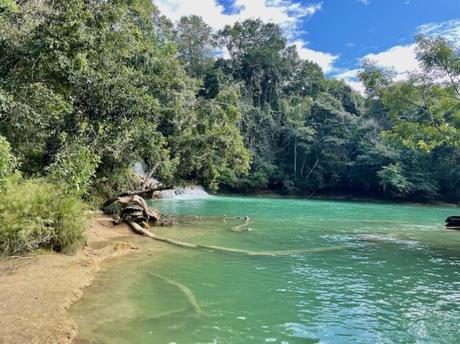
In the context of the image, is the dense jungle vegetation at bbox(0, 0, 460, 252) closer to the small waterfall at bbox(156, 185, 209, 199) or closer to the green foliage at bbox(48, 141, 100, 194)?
the green foliage at bbox(48, 141, 100, 194)

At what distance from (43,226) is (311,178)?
4514cm

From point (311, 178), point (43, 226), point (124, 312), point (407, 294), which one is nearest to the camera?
point (124, 312)

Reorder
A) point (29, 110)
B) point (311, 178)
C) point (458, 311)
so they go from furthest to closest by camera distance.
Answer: point (311, 178) → point (29, 110) → point (458, 311)

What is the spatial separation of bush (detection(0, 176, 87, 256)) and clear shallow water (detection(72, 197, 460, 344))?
135 centimetres

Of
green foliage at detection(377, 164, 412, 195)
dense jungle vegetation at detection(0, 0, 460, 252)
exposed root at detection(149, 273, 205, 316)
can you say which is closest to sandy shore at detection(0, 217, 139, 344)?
dense jungle vegetation at detection(0, 0, 460, 252)

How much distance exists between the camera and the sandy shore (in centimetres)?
477

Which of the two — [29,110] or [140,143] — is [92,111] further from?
[140,143]

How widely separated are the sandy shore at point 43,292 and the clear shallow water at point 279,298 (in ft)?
0.95

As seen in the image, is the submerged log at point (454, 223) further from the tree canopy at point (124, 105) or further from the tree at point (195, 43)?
the tree at point (195, 43)

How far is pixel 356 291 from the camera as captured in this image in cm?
771

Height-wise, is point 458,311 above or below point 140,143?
below

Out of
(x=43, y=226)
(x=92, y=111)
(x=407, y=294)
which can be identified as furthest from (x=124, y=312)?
(x=92, y=111)

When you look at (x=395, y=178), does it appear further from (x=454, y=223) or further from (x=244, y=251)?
(x=244, y=251)

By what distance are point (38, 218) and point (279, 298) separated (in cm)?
468
